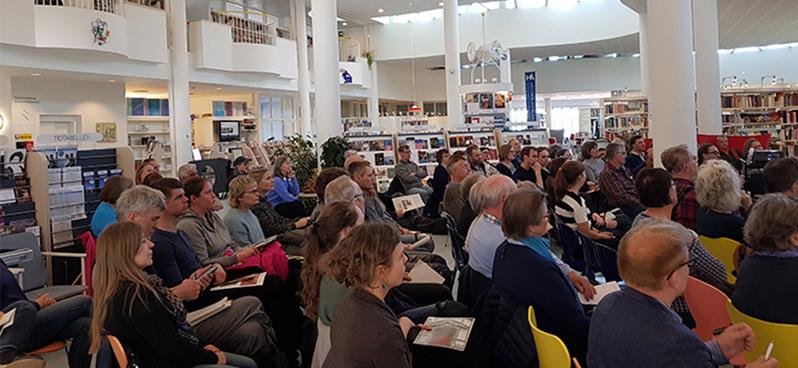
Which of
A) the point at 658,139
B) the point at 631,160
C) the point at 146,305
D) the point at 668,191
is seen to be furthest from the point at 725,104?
the point at 146,305

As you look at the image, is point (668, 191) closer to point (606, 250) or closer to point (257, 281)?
point (606, 250)

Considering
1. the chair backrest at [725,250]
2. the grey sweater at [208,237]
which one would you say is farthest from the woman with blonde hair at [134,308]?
the chair backrest at [725,250]

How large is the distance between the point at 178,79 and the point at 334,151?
669cm

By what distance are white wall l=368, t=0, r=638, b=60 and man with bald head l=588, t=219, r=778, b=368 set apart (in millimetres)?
19952

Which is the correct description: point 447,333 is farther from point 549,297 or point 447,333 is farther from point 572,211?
point 572,211

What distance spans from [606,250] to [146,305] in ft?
10.1

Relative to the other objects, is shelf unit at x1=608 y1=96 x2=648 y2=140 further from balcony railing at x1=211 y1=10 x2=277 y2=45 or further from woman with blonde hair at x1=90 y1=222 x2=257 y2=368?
woman with blonde hair at x1=90 y1=222 x2=257 y2=368

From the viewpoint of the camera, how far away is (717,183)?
3.88 meters

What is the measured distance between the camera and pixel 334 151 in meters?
10.5

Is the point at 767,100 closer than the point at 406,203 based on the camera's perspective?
No

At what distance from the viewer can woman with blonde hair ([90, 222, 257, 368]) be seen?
2670 mm

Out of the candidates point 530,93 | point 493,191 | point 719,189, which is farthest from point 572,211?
point 530,93

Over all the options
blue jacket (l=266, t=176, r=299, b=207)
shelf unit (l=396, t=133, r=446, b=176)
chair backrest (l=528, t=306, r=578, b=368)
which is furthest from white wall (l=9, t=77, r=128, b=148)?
chair backrest (l=528, t=306, r=578, b=368)

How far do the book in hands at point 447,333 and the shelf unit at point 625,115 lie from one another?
14.5 meters
